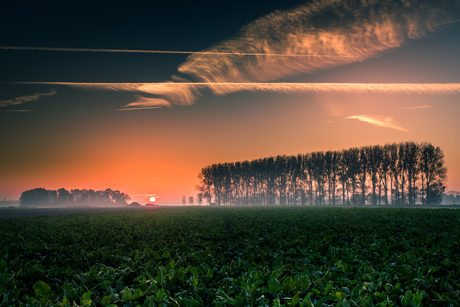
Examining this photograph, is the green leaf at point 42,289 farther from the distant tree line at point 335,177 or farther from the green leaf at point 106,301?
the distant tree line at point 335,177

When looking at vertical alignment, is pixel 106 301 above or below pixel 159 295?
below

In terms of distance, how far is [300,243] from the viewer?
410 inches

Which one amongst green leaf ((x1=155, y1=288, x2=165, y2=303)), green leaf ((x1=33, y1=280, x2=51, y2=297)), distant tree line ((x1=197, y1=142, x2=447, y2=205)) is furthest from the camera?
distant tree line ((x1=197, y1=142, x2=447, y2=205))

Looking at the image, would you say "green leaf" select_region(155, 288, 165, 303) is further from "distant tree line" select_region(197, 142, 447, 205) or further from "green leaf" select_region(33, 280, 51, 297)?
"distant tree line" select_region(197, 142, 447, 205)

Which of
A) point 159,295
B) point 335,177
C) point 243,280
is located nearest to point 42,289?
point 159,295

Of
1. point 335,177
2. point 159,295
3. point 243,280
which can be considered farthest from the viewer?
point 335,177

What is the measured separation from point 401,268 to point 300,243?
14.9 ft

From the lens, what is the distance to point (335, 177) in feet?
308

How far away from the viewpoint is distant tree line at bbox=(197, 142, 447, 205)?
257 ft

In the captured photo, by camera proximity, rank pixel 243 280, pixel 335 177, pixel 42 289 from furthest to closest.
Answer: pixel 335 177
pixel 243 280
pixel 42 289

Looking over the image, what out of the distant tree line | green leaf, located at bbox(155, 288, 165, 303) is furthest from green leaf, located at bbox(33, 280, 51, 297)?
the distant tree line

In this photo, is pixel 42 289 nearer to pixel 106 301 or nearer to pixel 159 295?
pixel 106 301

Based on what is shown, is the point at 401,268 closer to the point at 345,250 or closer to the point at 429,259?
the point at 429,259

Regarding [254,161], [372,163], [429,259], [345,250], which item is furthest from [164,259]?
[254,161]
